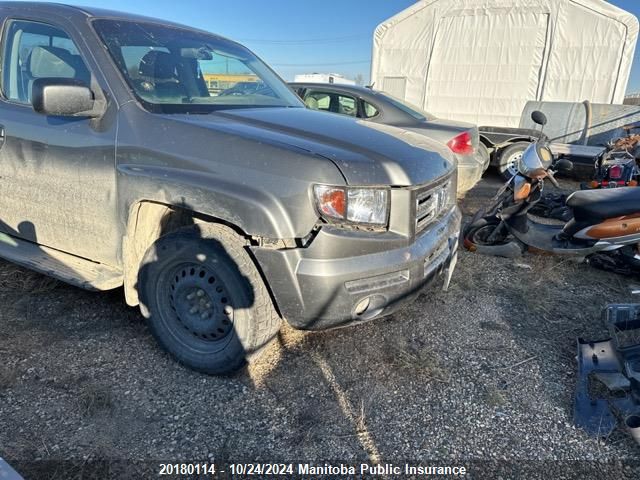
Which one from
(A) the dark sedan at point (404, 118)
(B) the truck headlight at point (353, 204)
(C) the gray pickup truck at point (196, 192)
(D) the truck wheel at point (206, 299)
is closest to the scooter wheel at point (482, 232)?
(A) the dark sedan at point (404, 118)

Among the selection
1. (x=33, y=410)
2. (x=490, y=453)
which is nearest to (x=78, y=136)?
(x=33, y=410)

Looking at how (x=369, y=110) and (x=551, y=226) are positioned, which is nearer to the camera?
(x=551, y=226)

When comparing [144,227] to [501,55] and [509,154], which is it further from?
[501,55]

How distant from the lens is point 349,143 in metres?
2.31

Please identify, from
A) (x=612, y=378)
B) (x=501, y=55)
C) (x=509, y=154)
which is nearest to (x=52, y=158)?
(x=612, y=378)

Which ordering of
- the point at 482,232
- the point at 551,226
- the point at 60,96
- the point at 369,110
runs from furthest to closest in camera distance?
the point at 369,110 < the point at 482,232 < the point at 551,226 < the point at 60,96

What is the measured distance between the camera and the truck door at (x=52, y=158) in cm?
252

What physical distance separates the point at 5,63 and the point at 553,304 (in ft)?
14.7

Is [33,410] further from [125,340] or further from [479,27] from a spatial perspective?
[479,27]

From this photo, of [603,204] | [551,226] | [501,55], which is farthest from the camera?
[501,55]

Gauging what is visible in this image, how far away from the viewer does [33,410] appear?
2.21 meters

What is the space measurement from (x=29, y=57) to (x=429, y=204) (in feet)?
9.56

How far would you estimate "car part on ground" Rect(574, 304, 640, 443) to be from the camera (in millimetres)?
2156

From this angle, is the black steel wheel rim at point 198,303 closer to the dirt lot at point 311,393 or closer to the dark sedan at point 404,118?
the dirt lot at point 311,393
